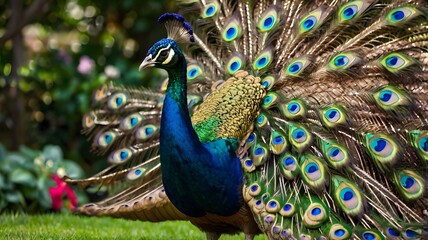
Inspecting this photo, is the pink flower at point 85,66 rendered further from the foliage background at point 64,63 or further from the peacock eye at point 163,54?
the peacock eye at point 163,54

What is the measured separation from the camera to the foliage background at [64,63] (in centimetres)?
833

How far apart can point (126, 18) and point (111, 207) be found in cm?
521

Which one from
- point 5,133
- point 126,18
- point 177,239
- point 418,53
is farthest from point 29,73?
point 418,53

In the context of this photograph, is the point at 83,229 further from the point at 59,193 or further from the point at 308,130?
the point at 308,130

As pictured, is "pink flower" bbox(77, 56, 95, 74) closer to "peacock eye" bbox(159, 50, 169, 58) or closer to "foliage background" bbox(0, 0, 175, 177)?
"foliage background" bbox(0, 0, 175, 177)

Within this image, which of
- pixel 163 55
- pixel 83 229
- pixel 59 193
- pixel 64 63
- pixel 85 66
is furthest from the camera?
pixel 64 63

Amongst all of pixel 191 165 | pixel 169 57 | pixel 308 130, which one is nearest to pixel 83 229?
pixel 191 165

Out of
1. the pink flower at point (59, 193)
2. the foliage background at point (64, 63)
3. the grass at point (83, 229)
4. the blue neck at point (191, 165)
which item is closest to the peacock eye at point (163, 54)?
the blue neck at point (191, 165)

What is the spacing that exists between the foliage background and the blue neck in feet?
12.2

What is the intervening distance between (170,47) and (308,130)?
84 centimetres

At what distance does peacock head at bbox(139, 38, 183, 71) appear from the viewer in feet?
13.6

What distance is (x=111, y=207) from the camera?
197 inches

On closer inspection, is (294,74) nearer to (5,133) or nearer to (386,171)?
(386,171)

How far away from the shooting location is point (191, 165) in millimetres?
4184
